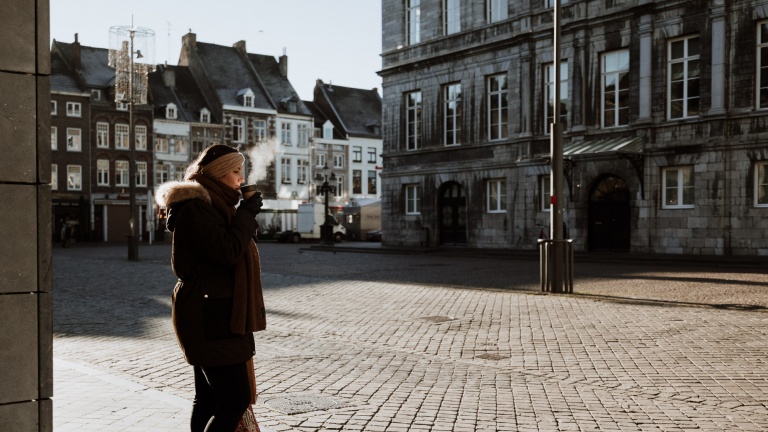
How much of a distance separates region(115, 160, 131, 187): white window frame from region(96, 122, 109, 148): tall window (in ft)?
5.35

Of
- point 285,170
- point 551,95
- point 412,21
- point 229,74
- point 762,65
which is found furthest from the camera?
point 285,170

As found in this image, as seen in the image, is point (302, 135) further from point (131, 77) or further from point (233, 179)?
point (233, 179)

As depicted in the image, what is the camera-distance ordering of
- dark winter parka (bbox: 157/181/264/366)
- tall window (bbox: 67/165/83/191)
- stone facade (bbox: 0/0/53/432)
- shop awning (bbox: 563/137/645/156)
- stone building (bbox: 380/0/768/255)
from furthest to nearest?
tall window (bbox: 67/165/83/191)
shop awning (bbox: 563/137/645/156)
stone building (bbox: 380/0/768/255)
dark winter parka (bbox: 157/181/264/366)
stone facade (bbox: 0/0/53/432)

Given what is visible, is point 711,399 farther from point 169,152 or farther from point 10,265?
point 169,152

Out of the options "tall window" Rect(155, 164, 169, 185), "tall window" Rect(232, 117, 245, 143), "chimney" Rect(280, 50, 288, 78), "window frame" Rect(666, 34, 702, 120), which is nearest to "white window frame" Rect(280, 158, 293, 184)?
"tall window" Rect(232, 117, 245, 143)

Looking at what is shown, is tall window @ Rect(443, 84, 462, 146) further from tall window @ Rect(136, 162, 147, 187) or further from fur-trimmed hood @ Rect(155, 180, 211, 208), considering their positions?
tall window @ Rect(136, 162, 147, 187)

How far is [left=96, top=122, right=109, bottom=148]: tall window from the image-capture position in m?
57.9

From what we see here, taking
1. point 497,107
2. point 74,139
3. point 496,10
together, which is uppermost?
point 496,10

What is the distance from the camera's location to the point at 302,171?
7200cm

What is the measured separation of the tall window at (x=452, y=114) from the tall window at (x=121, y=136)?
32.8 metres

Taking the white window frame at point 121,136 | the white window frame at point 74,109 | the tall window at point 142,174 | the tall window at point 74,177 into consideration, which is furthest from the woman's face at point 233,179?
A: the tall window at point 142,174

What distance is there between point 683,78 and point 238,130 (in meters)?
46.1

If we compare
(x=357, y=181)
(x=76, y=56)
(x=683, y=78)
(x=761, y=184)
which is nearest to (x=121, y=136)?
(x=76, y=56)

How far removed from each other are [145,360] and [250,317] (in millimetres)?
4664
